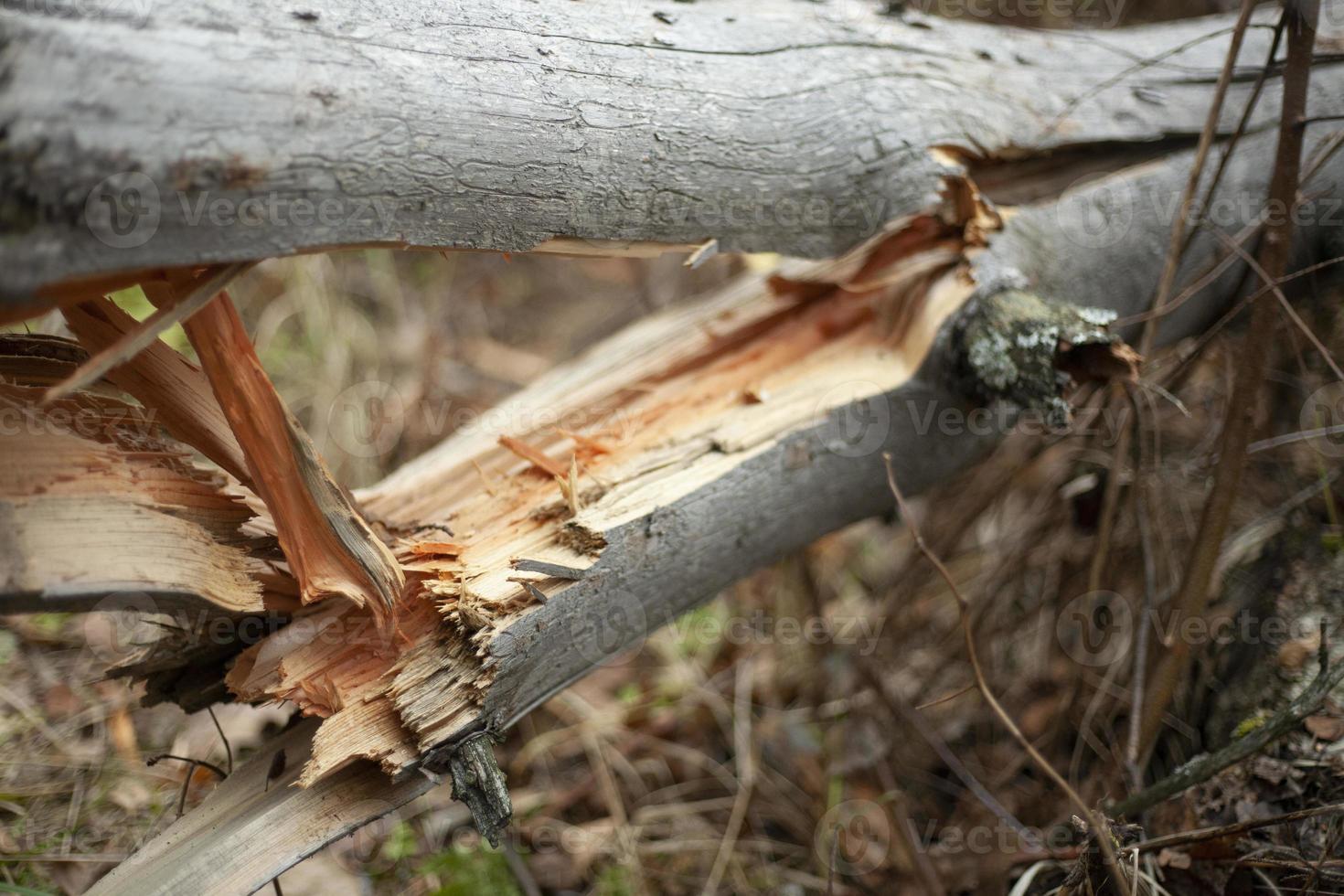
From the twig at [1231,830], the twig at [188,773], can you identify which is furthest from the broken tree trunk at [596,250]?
the twig at [1231,830]

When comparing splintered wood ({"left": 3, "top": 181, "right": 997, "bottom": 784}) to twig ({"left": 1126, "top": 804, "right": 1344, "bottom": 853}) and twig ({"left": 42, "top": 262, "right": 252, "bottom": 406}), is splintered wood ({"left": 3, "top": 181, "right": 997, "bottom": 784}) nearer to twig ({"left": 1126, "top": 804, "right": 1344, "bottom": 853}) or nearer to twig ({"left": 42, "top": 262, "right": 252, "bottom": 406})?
twig ({"left": 42, "top": 262, "right": 252, "bottom": 406})

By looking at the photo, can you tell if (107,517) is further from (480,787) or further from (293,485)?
(480,787)

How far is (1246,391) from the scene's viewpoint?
5.78 feet

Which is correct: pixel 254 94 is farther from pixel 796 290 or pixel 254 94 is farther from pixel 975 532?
pixel 975 532

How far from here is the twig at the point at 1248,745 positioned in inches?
58.1

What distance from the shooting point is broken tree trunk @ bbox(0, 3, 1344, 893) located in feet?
3.51

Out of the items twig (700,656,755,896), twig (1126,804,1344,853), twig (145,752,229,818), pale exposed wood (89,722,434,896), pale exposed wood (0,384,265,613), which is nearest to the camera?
pale exposed wood (0,384,265,613)

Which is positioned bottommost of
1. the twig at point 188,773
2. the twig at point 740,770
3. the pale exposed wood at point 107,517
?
the twig at point 740,770

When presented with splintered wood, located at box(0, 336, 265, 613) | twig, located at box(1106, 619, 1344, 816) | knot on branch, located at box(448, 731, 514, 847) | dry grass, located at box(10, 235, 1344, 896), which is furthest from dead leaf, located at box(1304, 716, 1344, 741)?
splintered wood, located at box(0, 336, 265, 613)

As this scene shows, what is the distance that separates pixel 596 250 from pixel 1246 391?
1.38 meters

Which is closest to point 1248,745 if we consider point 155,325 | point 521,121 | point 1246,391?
point 1246,391

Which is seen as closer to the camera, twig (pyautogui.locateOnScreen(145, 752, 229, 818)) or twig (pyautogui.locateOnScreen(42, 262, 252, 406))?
twig (pyautogui.locateOnScreen(42, 262, 252, 406))

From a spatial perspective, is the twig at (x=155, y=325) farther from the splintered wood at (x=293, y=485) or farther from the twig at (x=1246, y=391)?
the twig at (x=1246, y=391)

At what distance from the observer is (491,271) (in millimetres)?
3984
